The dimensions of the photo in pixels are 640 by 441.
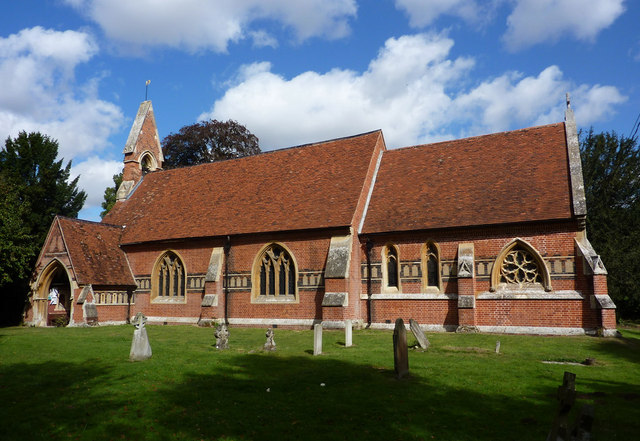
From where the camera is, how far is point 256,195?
25.6 m

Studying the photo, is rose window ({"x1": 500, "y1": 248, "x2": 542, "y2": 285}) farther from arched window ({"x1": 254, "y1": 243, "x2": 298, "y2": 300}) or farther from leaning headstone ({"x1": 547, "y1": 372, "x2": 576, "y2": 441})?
leaning headstone ({"x1": 547, "y1": 372, "x2": 576, "y2": 441})

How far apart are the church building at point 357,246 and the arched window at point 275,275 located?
59 millimetres

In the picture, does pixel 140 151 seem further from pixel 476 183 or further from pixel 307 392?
pixel 307 392

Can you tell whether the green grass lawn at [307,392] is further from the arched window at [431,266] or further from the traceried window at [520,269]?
the arched window at [431,266]

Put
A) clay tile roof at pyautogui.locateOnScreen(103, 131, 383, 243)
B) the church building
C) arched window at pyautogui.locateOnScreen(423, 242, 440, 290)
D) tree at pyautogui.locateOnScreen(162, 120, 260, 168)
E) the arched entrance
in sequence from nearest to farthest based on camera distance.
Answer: the church building, arched window at pyautogui.locateOnScreen(423, 242, 440, 290), clay tile roof at pyautogui.locateOnScreen(103, 131, 383, 243), the arched entrance, tree at pyautogui.locateOnScreen(162, 120, 260, 168)

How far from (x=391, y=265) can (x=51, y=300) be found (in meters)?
18.0

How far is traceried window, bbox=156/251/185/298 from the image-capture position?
25484 millimetres

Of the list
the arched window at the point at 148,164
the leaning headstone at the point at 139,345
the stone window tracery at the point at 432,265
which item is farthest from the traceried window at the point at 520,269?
the arched window at the point at 148,164

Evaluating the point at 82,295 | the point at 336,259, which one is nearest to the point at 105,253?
the point at 82,295

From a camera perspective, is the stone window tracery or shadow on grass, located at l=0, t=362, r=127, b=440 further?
the stone window tracery

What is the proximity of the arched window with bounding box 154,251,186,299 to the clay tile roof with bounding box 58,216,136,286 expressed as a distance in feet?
4.87

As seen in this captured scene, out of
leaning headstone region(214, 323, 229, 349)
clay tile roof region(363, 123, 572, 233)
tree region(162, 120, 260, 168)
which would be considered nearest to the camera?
leaning headstone region(214, 323, 229, 349)

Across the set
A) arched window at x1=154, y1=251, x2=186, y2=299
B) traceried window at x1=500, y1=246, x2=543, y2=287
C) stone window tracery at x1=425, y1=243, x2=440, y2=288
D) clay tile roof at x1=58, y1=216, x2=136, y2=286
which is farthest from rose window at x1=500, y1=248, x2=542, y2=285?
clay tile roof at x1=58, y1=216, x2=136, y2=286

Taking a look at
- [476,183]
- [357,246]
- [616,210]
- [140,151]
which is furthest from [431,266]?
[140,151]
